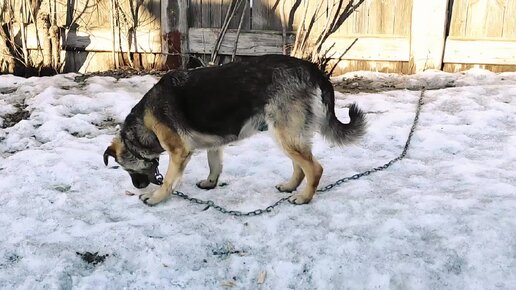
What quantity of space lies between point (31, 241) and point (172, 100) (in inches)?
56.4

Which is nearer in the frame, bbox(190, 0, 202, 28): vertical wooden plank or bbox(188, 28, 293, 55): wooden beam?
bbox(188, 28, 293, 55): wooden beam

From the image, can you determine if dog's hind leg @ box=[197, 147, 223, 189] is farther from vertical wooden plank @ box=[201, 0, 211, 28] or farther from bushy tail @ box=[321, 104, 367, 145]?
vertical wooden plank @ box=[201, 0, 211, 28]

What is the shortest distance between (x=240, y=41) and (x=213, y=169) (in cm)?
375

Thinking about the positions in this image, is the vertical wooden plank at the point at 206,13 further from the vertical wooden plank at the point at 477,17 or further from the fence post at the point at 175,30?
the vertical wooden plank at the point at 477,17

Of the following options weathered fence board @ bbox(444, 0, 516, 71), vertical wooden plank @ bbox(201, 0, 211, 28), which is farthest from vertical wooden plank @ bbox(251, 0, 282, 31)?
weathered fence board @ bbox(444, 0, 516, 71)

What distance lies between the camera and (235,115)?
4254 mm

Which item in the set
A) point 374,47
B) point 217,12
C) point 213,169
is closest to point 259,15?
point 217,12

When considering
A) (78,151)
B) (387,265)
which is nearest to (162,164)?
(78,151)

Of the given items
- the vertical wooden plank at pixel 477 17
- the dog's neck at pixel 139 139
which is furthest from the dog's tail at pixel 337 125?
the vertical wooden plank at pixel 477 17

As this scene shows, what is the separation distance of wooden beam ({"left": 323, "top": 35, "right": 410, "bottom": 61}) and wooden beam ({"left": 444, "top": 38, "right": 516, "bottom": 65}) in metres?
0.60

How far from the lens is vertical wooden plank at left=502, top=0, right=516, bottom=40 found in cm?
750

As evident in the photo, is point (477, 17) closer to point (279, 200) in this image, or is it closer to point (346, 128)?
point (346, 128)

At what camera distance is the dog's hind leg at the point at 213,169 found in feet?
15.8

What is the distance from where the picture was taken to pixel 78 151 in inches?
217
